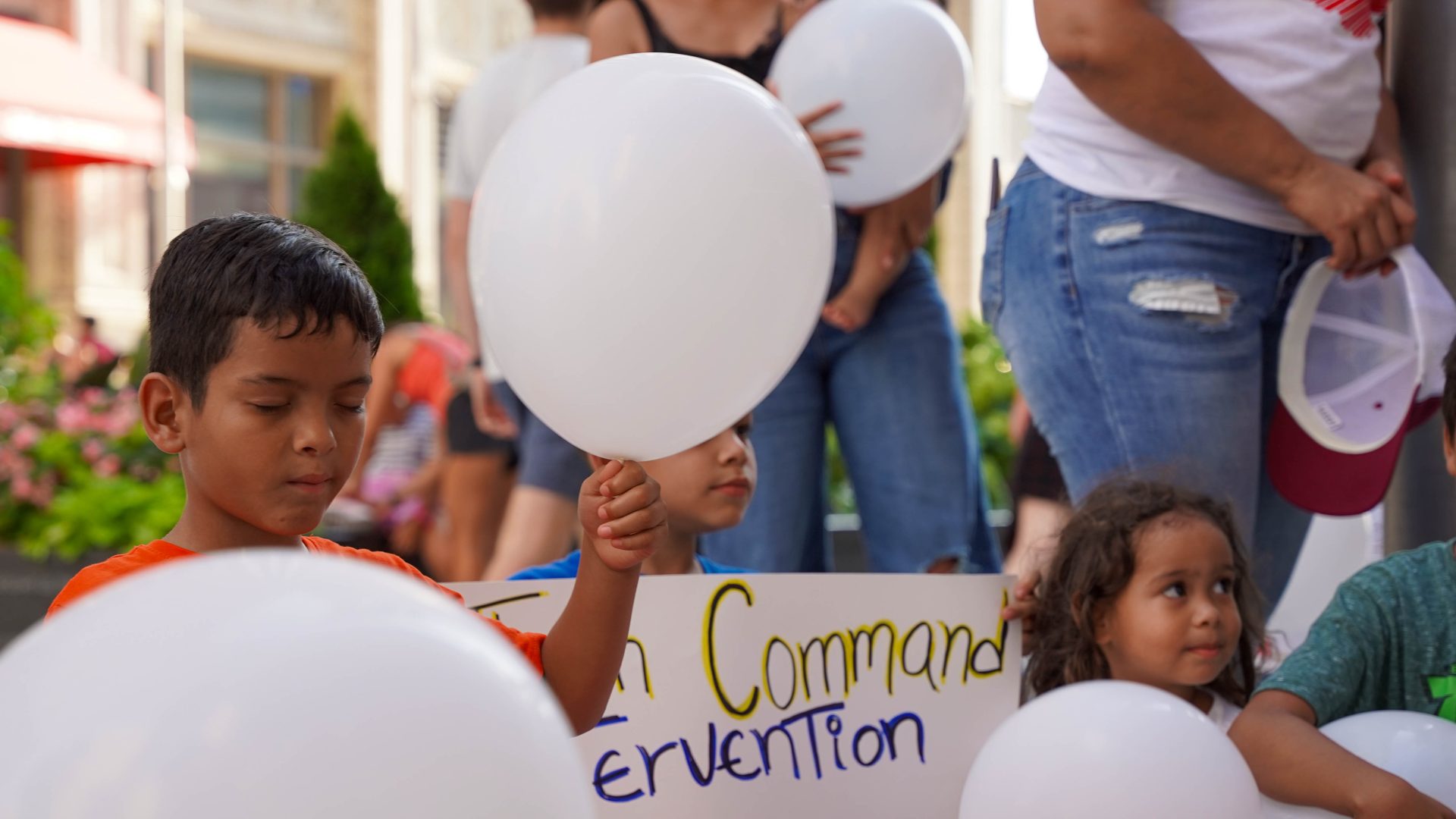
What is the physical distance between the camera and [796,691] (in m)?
1.94

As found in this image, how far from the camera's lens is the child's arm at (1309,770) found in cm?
154

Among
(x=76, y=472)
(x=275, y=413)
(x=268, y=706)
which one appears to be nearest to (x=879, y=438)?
(x=275, y=413)

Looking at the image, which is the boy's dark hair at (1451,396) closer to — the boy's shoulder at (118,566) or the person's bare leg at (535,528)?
the boy's shoulder at (118,566)

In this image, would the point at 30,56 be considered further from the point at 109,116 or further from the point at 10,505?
the point at 10,505

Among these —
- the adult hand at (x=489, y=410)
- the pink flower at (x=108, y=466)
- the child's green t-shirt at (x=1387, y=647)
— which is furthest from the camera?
the pink flower at (x=108, y=466)

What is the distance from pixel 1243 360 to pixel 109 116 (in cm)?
803

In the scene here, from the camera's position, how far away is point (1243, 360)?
189cm

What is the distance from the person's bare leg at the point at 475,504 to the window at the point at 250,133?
8.11m

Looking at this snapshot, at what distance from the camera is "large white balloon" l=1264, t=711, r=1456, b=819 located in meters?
1.60

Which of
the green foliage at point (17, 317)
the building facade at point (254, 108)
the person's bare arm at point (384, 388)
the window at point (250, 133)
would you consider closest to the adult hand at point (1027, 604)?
the person's bare arm at point (384, 388)

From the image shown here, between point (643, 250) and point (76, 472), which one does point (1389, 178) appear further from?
point (76, 472)

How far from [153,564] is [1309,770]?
47.2 inches

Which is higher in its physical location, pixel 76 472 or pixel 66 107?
pixel 66 107

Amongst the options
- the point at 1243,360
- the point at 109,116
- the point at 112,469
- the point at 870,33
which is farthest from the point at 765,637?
the point at 109,116
